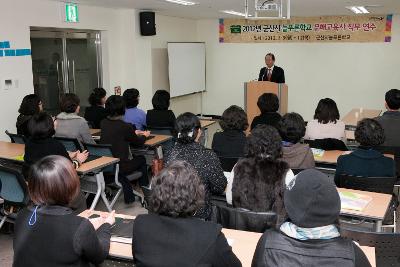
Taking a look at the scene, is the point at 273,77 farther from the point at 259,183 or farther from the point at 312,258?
the point at 312,258

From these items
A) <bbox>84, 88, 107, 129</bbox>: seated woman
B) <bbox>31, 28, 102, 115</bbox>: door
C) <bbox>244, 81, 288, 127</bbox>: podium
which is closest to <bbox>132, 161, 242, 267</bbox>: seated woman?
<bbox>84, 88, 107, 129</bbox>: seated woman

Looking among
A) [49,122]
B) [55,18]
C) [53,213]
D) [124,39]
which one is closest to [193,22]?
[124,39]

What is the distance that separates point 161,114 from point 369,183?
324cm

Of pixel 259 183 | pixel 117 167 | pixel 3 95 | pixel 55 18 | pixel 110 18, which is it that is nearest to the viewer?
pixel 259 183

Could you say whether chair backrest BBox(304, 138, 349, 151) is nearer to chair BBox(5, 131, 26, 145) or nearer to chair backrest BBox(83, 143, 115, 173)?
chair backrest BBox(83, 143, 115, 173)

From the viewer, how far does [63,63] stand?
6988 mm

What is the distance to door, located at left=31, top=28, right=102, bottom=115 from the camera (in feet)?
21.4

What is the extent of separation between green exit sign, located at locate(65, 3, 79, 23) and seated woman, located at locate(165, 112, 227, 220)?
4.32 m

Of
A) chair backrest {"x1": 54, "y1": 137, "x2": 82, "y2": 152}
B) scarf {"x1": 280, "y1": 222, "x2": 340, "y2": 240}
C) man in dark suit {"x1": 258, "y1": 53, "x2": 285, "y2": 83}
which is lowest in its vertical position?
chair backrest {"x1": 54, "y1": 137, "x2": 82, "y2": 152}

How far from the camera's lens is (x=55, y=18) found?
21.0 ft

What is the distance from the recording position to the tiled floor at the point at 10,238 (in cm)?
361

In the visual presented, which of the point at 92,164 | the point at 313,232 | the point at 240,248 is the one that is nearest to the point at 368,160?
the point at 240,248

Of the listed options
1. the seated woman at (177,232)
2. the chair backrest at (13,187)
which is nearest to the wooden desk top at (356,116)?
the chair backrest at (13,187)

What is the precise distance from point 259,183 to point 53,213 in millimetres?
1274
